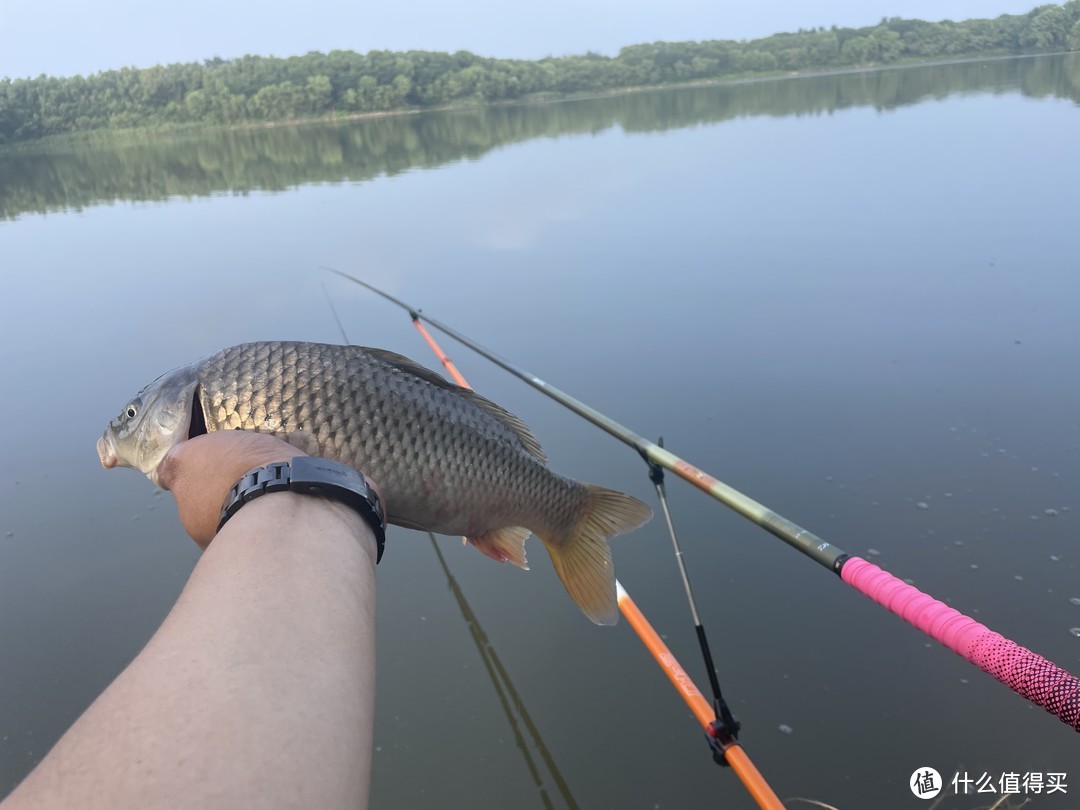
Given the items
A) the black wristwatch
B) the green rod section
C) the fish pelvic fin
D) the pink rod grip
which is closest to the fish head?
the black wristwatch

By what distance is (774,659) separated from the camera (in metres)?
2.24

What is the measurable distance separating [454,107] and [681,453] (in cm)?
4394

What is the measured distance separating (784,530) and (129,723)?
89 centimetres

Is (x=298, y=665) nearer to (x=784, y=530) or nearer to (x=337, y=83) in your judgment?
(x=784, y=530)

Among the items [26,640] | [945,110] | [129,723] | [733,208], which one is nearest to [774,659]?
[129,723]

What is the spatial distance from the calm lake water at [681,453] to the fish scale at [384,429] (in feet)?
3.04

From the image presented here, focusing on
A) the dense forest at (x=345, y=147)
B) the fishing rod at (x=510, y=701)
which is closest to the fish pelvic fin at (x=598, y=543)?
the fishing rod at (x=510, y=701)

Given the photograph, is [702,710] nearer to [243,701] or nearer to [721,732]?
[721,732]

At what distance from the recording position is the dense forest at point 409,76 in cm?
3984

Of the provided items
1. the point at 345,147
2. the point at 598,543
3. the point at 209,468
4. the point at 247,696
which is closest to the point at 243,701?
the point at 247,696

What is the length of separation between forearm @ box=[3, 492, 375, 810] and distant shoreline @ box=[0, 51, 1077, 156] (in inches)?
1541

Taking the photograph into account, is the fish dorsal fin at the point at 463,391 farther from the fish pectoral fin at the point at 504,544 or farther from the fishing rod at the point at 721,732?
the fishing rod at the point at 721,732

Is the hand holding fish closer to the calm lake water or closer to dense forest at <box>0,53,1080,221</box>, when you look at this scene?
the calm lake water

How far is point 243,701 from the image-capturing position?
556 mm
